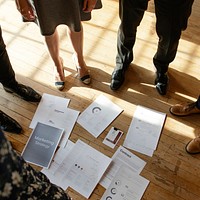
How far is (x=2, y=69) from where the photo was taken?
1.46m

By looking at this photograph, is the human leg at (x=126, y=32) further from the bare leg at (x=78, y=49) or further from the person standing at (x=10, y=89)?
the person standing at (x=10, y=89)

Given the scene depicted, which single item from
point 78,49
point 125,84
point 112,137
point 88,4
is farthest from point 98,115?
point 88,4

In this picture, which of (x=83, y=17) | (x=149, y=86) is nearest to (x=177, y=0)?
(x=83, y=17)

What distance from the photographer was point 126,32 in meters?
1.48

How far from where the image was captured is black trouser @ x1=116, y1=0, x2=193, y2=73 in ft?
4.02

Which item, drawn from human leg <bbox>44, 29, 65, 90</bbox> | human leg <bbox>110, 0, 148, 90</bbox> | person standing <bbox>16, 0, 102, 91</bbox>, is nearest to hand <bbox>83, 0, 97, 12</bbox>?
person standing <bbox>16, 0, 102, 91</bbox>

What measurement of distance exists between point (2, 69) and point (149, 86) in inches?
33.9

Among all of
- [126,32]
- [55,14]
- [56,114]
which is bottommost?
[56,114]

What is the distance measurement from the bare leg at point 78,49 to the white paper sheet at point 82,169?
1.59 feet

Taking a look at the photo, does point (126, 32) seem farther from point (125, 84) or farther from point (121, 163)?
point (121, 163)

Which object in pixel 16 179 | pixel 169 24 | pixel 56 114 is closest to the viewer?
pixel 16 179

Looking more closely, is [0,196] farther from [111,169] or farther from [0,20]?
[0,20]

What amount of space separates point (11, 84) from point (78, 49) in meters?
0.43

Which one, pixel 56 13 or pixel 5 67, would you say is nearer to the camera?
pixel 56 13
